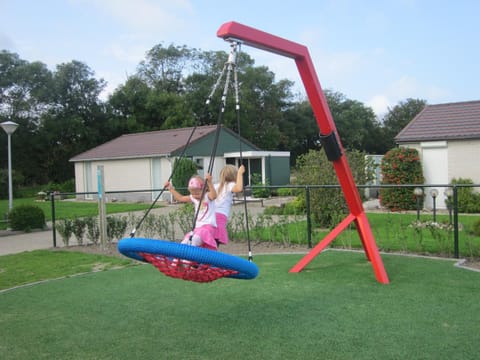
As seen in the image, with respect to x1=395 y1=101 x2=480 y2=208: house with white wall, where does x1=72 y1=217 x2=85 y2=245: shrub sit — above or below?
below

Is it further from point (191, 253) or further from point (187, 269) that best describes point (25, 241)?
point (191, 253)

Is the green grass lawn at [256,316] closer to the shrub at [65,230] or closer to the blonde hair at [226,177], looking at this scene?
the blonde hair at [226,177]

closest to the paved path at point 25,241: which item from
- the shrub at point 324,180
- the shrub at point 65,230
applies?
the shrub at point 65,230

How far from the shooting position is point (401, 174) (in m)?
16.5

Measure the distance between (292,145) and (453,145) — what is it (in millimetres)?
33888

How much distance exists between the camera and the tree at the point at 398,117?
177 ft

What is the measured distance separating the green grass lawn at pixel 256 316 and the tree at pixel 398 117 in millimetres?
51111

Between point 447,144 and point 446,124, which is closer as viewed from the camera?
point 447,144

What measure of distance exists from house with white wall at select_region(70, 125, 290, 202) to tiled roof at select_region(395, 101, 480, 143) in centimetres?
1000

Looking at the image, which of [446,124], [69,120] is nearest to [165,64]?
[69,120]

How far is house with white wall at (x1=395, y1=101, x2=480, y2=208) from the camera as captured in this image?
1608 cm

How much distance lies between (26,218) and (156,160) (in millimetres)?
11476

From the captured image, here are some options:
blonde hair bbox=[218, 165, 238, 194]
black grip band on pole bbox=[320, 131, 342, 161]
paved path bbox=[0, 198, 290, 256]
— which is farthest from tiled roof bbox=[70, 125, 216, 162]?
blonde hair bbox=[218, 165, 238, 194]

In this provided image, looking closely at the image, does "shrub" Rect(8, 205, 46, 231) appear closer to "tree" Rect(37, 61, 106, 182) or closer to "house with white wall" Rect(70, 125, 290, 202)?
"house with white wall" Rect(70, 125, 290, 202)
